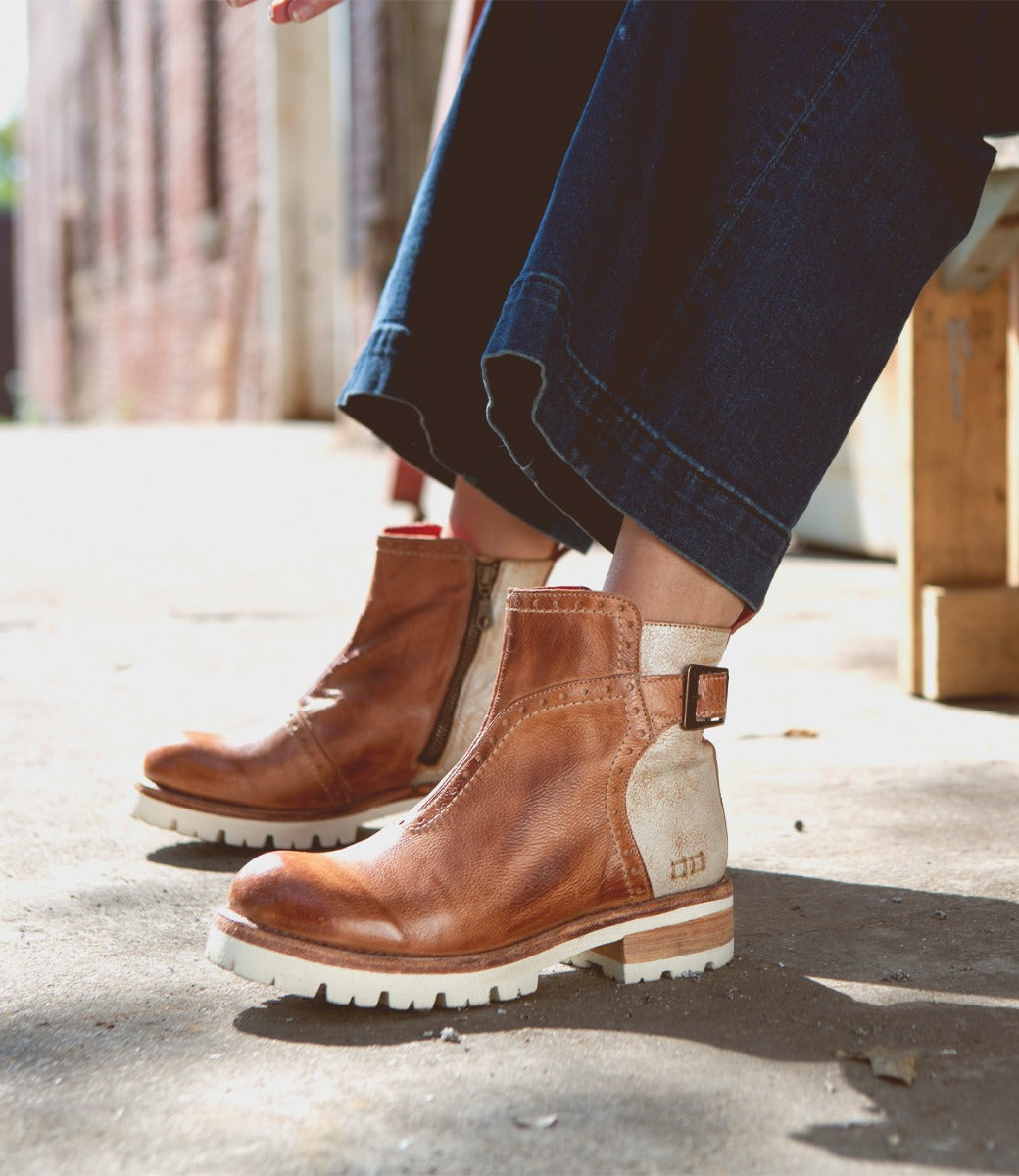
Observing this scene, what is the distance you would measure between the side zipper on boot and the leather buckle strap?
33cm

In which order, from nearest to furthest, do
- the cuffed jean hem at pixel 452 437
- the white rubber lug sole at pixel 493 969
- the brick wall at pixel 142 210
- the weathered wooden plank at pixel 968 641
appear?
the white rubber lug sole at pixel 493 969 < the cuffed jean hem at pixel 452 437 < the weathered wooden plank at pixel 968 641 < the brick wall at pixel 142 210

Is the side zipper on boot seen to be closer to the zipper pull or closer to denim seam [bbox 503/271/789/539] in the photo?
the zipper pull

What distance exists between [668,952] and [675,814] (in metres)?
0.10

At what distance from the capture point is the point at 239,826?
143 centimetres

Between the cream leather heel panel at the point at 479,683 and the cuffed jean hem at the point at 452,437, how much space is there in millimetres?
56

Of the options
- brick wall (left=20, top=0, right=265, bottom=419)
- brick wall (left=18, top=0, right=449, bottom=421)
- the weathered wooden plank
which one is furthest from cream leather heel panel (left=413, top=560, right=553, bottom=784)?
brick wall (left=20, top=0, right=265, bottom=419)

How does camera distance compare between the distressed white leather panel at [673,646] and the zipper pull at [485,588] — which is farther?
the zipper pull at [485,588]

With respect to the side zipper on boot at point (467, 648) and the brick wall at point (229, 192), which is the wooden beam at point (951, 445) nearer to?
the side zipper on boot at point (467, 648)

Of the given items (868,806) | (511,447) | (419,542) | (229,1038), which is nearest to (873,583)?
(868,806)

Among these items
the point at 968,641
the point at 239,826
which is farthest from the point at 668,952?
the point at 968,641

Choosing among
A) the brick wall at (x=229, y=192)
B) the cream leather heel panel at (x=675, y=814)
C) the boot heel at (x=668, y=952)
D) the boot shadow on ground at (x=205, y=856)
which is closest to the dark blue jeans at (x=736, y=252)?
the cream leather heel panel at (x=675, y=814)

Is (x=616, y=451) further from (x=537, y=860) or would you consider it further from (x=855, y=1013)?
(x=855, y=1013)

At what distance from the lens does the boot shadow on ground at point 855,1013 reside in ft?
2.88

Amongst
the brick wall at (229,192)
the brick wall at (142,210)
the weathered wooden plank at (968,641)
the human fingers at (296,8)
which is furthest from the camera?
the brick wall at (142,210)
